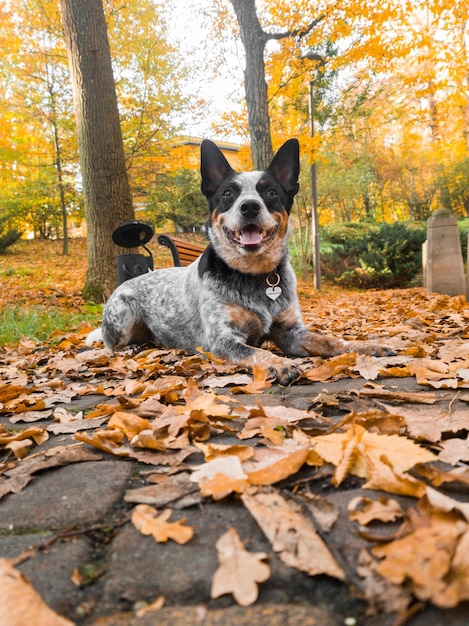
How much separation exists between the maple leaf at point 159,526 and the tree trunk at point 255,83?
9263 millimetres

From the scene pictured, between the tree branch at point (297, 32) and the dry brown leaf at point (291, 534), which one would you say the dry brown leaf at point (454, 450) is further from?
the tree branch at point (297, 32)

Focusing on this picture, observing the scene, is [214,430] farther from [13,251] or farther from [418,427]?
[13,251]

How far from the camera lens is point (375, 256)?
16.3 meters

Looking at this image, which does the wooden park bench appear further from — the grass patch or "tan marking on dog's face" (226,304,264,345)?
"tan marking on dog's face" (226,304,264,345)

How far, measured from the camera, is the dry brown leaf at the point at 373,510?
991mm

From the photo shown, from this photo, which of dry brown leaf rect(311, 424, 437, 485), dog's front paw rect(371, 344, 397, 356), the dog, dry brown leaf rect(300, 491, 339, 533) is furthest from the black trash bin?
dry brown leaf rect(300, 491, 339, 533)

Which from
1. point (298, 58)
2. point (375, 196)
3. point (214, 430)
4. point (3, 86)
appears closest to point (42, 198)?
point (3, 86)

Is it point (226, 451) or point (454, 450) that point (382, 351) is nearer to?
point (454, 450)

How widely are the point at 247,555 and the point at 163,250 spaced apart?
21.8 meters

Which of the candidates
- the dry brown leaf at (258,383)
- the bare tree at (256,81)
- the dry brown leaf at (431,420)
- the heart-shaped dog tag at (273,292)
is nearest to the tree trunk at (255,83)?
the bare tree at (256,81)

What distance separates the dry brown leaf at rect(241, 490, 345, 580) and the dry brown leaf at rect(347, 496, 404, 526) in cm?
11

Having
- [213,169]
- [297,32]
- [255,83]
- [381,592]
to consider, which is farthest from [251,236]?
[297,32]

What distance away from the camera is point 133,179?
1703cm

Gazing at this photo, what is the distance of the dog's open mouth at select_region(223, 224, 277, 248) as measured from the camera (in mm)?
3662
